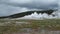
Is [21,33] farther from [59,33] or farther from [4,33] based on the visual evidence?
[59,33]

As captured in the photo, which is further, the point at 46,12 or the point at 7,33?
the point at 46,12

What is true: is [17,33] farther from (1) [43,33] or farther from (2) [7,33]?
(1) [43,33]

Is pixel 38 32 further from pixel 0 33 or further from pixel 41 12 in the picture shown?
pixel 41 12

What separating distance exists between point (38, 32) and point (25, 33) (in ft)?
6.30

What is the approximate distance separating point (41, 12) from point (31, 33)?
113ft

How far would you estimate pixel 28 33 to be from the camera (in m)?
25.3

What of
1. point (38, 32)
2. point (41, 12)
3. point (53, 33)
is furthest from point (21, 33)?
point (41, 12)

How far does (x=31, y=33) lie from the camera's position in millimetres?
25484

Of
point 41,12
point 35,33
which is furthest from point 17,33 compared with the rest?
point 41,12

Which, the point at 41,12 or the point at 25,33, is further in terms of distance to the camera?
the point at 41,12

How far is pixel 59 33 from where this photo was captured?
1006 inches

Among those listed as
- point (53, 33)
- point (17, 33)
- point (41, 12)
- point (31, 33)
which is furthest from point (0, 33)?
point (41, 12)

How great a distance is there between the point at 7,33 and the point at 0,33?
0.96 meters

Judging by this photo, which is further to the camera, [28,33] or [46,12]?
[46,12]
